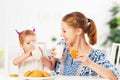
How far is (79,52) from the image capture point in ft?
5.88

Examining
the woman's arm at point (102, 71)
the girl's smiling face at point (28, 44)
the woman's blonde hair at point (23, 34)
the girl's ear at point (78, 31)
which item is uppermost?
the girl's ear at point (78, 31)

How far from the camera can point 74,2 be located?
2227 mm

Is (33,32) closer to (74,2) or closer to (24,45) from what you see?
(24,45)

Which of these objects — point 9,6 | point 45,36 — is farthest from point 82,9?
point 9,6

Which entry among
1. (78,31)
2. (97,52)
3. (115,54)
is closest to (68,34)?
(78,31)

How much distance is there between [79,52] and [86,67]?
10 centimetres

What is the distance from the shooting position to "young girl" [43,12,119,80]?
1.75m

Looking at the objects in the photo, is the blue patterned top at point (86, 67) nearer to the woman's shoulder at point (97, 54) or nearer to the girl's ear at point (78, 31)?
the woman's shoulder at point (97, 54)

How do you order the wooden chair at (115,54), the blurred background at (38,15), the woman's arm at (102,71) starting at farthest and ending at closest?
the blurred background at (38,15)
the wooden chair at (115,54)
the woman's arm at (102,71)

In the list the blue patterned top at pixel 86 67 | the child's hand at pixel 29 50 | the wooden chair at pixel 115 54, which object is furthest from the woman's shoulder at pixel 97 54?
the child's hand at pixel 29 50

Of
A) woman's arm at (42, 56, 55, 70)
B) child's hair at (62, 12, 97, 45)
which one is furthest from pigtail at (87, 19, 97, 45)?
woman's arm at (42, 56, 55, 70)

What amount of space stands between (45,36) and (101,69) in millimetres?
591

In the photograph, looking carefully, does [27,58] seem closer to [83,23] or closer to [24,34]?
[24,34]

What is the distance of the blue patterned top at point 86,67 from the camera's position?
175 centimetres
